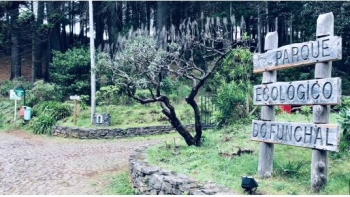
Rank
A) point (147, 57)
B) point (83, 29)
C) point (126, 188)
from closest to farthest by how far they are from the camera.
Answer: point (126, 188) → point (147, 57) → point (83, 29)

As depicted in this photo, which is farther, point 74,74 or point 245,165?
point 74,74

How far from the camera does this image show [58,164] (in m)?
8.95

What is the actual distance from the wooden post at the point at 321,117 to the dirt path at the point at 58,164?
3.69 m

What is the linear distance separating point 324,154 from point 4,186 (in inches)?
213

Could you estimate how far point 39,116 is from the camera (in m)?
15.4

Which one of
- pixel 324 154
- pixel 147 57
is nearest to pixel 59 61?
pixel 147 57

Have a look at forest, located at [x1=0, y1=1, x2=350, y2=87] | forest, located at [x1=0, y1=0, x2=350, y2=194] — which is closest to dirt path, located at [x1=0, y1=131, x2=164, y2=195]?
forest, located at [x1=0, y1=0, x2=350, y2=194]

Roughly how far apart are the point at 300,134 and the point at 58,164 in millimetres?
6064

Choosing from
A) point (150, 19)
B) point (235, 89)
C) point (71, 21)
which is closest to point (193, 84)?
point (235, 89)

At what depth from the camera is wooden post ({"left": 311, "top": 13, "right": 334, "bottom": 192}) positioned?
4438 millimetres

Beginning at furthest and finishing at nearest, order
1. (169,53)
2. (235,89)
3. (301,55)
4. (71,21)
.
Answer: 1. (71,21)
2. (235,89)
3. (169,53)
4. (301,55)

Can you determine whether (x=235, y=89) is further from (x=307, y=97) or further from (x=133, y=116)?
(x=307, y=97)

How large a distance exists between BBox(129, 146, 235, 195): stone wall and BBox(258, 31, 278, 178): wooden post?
0.90 metres

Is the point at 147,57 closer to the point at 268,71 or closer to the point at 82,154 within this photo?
the point at 82,154
